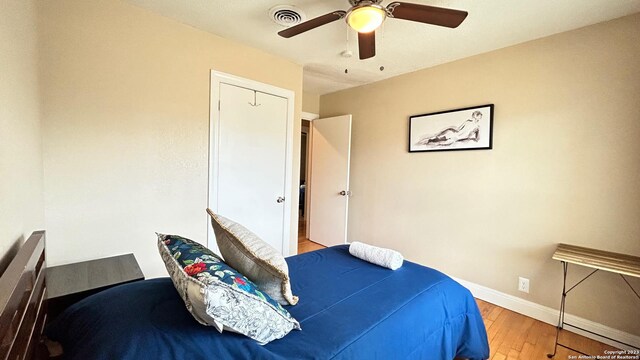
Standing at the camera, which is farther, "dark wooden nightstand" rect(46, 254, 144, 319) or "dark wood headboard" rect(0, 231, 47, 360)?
"dark wooden nightstand" rect(46, 254, 144, 319)

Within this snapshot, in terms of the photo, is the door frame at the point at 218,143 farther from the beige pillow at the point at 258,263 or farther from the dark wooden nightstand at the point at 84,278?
the beige pillow at the point at 258,263

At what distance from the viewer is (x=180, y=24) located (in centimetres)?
223

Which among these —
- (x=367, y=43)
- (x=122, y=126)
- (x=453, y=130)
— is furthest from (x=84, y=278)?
Result: (x=453, y=130)

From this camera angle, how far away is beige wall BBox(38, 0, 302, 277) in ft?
5.83

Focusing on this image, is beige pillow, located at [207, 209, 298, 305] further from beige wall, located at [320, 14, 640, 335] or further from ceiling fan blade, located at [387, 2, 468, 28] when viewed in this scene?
beige wall, located at [320, 14, 640, 335]

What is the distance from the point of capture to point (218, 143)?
2494 millimetres

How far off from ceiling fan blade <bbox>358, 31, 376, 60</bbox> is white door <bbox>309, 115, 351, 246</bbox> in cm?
170

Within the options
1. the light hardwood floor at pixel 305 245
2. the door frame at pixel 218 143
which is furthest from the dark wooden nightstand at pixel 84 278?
the light hardwood floor at pixel 305 245

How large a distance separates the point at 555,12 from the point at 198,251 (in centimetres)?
271

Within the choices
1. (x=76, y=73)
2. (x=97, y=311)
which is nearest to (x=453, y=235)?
(x=97, y=311)

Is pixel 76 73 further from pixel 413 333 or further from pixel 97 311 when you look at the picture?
pixel 413 333

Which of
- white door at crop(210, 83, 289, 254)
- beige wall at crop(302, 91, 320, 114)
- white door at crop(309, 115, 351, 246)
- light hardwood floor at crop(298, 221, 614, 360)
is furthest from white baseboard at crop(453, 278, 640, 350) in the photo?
beige wall at crop(302, 91, 320, 114)

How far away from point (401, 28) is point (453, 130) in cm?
117

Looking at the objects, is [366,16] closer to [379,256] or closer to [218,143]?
[379,256]
